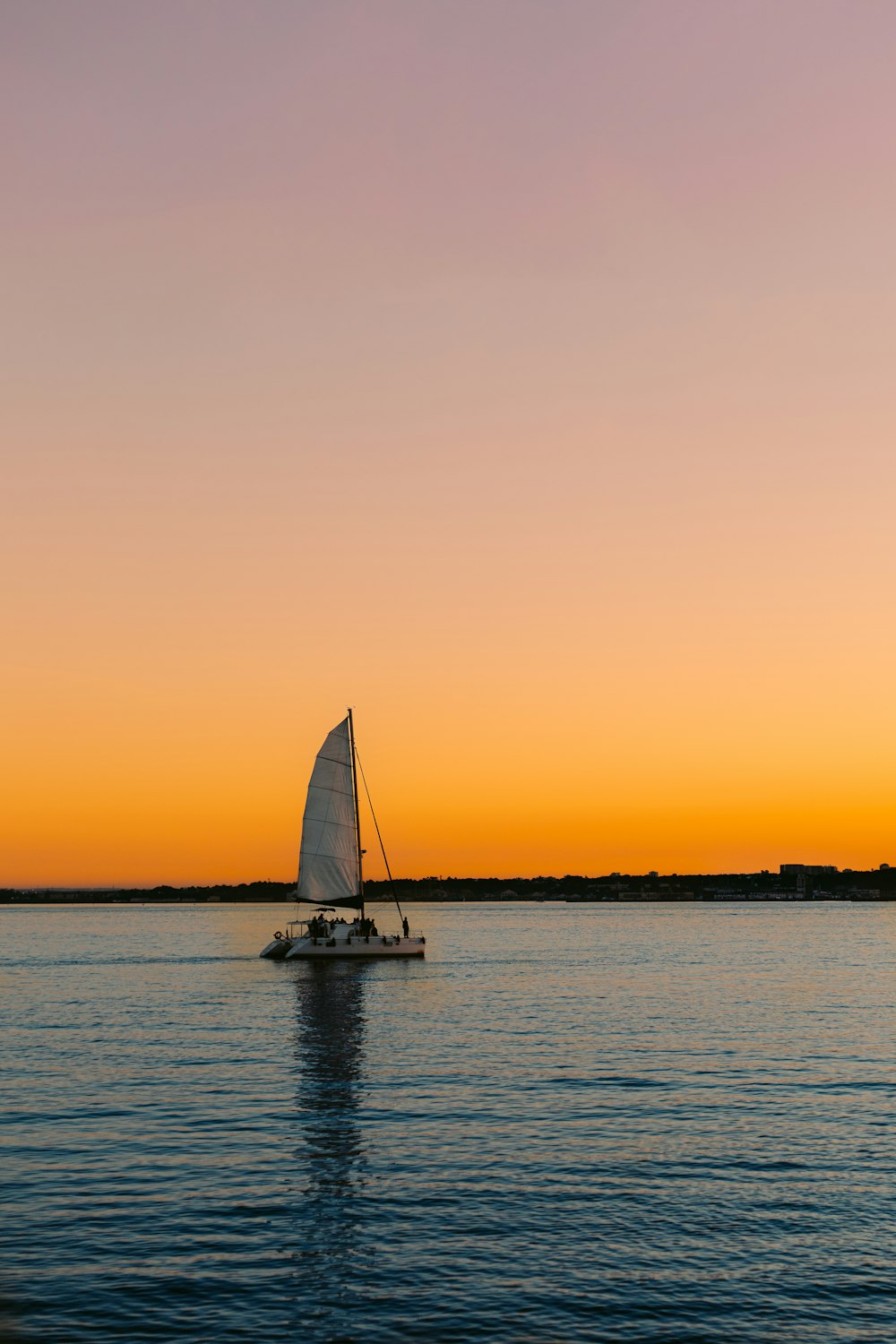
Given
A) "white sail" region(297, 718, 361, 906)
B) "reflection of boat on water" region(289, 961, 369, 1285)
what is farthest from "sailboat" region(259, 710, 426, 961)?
"reflection of boat on water" region(289, 961, 369, 1285)

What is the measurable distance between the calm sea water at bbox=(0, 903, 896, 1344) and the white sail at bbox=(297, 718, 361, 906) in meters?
39.5

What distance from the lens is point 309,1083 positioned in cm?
4497

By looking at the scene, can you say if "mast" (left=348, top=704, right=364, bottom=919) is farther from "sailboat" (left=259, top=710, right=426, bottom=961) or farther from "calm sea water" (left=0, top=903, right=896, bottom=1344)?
"calm sea water" (left=0, top=903, right=896, bottom=1344)

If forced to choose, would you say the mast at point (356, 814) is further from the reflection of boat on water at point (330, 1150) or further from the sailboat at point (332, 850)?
the reflection of boat on water at point (330, 1150)

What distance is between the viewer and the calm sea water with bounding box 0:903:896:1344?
21.1m

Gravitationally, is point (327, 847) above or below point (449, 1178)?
above

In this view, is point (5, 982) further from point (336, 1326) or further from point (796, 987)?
point (336, 1326)

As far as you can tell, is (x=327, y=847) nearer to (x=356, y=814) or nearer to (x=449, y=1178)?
(x=356, y=814)

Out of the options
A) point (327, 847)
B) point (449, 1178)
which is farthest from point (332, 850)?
point (449, 1178)

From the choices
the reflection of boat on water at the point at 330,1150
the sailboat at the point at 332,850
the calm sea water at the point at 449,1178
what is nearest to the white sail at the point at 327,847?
the sailboat at the point at 332,850

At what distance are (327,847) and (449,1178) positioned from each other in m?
78.7

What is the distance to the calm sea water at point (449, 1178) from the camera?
2111 centimetres

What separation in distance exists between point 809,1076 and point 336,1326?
3060 cm

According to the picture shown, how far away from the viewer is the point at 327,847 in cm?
10775
